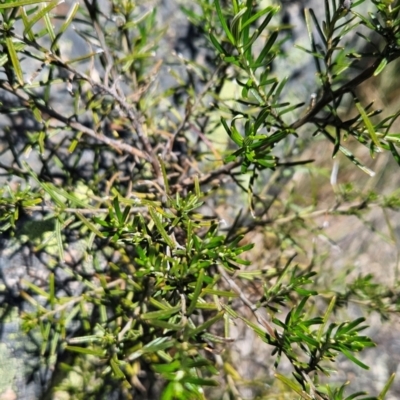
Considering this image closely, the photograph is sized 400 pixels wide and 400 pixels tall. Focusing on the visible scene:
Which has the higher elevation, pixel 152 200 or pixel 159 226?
pixel 159 226

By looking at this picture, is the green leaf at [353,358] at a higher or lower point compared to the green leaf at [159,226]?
lower

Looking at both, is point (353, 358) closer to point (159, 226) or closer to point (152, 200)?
point (159, 226)

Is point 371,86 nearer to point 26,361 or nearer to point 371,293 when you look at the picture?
point 371,293

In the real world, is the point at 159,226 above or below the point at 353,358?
above

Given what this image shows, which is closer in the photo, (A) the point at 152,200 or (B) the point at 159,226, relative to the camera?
(B) the point at 159,226

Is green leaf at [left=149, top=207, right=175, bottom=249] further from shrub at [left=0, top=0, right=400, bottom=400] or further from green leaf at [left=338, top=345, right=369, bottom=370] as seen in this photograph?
green leaf at [left=338, top=345, right=369, bottom=370]

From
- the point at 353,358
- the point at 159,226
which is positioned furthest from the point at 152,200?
the point at 353,358

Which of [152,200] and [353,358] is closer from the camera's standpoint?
[353,358]

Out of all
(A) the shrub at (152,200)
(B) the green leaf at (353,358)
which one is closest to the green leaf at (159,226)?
(A) the shrub at (152,200)

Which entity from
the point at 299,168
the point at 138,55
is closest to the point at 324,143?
the point at 299,168

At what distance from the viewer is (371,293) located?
104 centimetres

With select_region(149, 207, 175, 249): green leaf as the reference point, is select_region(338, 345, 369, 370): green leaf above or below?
below

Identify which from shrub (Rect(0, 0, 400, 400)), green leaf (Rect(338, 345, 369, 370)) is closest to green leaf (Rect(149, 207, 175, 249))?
shrub (Rect(0, 0, 400, 400))

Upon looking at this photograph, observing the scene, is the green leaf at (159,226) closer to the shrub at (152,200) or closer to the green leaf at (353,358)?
the shrub at (152,200)
